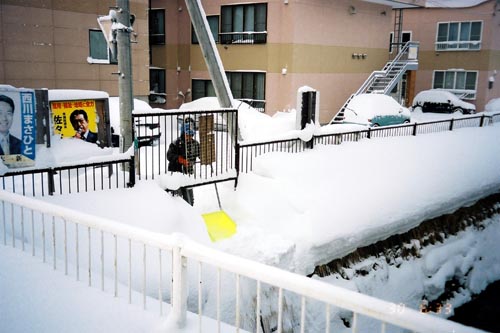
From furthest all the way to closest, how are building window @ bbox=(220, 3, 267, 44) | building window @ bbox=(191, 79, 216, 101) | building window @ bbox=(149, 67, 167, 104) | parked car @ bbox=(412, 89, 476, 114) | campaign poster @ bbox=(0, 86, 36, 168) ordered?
parked car @ bbox=(412, 89, 476, 114) < building window @ bbox=(149, 67, 167, 104) < building window @ bbox=(191, 79, 216, 101) < building window @ bbox=(220, 3, 267, 44) < campaign poster @ bbox=(0, 86, 36, 168)

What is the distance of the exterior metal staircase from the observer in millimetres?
23438

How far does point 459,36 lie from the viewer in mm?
30219

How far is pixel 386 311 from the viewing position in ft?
9.02

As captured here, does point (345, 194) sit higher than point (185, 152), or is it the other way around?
point (185, 152)

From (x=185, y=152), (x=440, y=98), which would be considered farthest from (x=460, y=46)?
(x=185, y=152)

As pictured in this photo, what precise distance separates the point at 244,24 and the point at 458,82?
56.1ft

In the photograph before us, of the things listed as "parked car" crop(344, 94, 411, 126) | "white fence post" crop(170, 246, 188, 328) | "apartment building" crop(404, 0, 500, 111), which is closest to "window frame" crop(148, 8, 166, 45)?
"parked car" crop(344, 94, 411, 126)

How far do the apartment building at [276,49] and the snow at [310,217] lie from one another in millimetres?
8182

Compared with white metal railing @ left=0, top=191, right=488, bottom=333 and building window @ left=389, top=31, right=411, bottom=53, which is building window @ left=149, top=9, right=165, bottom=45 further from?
white metal railing @ left=0, top=191, right=488, bottom=333

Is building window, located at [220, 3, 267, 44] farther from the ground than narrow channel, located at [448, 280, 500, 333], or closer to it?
farther from the ground

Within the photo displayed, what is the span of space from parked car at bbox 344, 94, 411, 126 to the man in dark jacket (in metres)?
11.7

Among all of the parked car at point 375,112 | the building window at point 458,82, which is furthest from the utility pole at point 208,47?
the building window at point 458,82

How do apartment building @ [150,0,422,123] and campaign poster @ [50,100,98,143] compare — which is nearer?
campaign poster @ [50,100,98,143]

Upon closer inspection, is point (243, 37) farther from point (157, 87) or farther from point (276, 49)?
point (157, 87)
